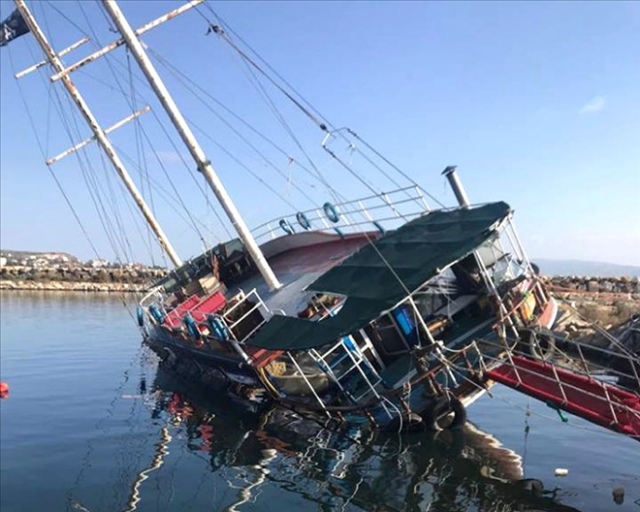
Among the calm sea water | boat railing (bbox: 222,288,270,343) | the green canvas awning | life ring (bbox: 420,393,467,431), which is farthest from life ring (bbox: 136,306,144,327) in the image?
life ring (bbox: 420,393,467,431)

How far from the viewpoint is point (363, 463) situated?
12320mm

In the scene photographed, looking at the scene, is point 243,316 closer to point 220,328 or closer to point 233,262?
point 220,328

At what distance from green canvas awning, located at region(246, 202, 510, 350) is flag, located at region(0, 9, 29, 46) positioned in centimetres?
2031

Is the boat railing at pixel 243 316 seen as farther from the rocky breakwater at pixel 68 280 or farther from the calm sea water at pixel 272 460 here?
the rocky breakwater at pixel 68 280

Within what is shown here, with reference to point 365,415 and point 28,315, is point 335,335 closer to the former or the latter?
point 365,415

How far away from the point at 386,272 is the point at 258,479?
5.03m

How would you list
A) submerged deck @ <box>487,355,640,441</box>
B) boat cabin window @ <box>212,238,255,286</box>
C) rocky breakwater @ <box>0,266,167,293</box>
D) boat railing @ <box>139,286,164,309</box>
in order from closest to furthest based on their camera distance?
submerged deck @ <box>487,355,640,441</box> < boat railing @ <box>139,286,164,309</box> < boat cabin window @ <box>212,238,255,286</box> < rocky breakwater @ <box>0,266,167,293</box>

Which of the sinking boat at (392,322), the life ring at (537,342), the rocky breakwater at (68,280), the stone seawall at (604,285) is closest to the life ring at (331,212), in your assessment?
the sinking boat at (392,322)

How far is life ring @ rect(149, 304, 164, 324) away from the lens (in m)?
21.6

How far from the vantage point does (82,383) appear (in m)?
21.9

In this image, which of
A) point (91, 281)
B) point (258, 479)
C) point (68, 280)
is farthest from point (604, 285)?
point (68, 280)

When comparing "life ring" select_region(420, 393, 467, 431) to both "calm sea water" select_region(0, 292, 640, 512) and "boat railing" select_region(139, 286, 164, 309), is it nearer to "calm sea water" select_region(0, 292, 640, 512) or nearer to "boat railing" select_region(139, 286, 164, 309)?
"calm sea water" select_region(0, 292, 640, 512)

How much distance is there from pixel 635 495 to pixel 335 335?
6068mm

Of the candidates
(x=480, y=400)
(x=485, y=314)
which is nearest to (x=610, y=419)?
(x=485, y=314)
